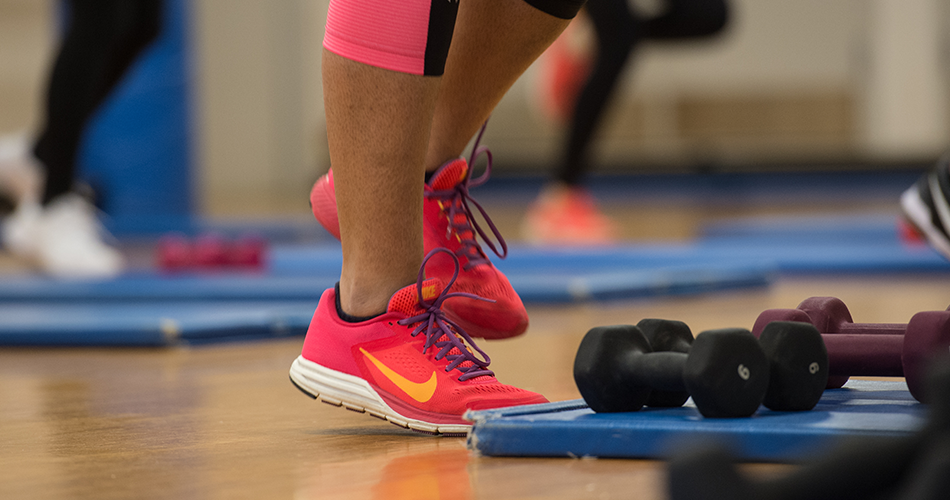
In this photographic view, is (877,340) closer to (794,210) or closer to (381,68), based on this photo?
(381,68)

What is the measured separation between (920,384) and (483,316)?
477mm

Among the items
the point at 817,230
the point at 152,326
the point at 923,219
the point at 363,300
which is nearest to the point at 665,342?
the point at 363,300

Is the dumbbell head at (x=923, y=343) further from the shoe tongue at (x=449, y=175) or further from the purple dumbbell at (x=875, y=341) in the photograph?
the shoe tongue at (x=449, y=175)

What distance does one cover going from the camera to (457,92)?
125cm

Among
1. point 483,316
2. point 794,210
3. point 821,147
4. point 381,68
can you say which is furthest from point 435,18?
point 821,147

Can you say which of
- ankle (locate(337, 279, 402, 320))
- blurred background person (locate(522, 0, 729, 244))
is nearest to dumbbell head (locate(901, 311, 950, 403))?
ankle (locate(337, 279, 402, 320))

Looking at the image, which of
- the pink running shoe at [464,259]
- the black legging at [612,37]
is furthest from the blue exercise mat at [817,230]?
the pink running shoe at [464,259]

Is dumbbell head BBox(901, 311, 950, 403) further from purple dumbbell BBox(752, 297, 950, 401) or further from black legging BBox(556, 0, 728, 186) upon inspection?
black legging BBox(556, 0, 728, 186)

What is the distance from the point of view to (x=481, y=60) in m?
1.22

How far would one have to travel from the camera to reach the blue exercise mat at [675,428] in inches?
31.2

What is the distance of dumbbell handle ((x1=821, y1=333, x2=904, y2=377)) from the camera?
0.91 meters

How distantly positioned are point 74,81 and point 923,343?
7.75ft

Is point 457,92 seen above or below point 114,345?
above

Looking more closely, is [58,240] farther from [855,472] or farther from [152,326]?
[855,472]
